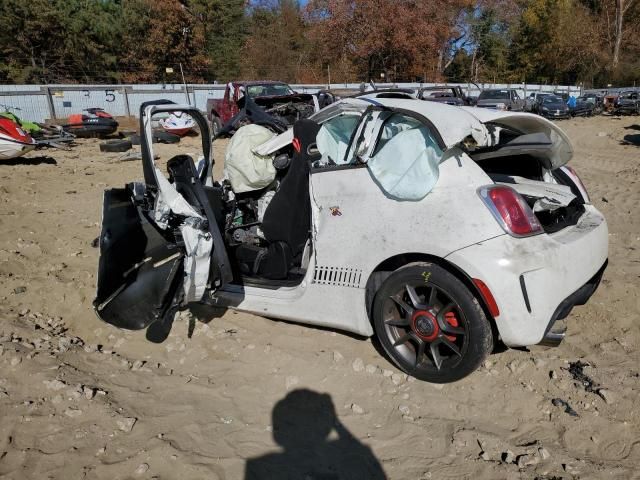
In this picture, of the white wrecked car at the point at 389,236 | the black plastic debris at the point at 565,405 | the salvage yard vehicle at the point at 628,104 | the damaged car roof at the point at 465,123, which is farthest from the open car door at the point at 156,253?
the salvage yard vehicle at the point at 628,104

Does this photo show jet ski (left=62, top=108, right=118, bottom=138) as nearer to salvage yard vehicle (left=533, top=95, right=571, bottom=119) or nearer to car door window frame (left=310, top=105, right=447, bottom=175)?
car door window frame (left=310, top=105, right=447, bottom=175)

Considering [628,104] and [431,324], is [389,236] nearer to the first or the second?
[431,324]

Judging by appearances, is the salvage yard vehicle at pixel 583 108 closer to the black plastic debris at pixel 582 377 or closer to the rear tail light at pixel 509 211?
the black plastic debris at pixel 582 377

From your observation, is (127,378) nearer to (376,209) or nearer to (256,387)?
(256,387)

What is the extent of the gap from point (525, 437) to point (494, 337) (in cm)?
59

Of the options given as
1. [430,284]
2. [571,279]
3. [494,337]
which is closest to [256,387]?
[430,284]

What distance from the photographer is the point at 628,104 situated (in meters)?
25.9

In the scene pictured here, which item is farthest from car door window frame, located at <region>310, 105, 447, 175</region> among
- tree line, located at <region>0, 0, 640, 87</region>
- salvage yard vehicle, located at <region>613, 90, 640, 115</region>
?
tree line, located at <region>0, 0, 640, 87</region>

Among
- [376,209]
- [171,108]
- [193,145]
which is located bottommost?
[193,145]

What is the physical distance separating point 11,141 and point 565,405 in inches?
441

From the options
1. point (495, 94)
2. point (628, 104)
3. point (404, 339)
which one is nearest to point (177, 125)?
point (404, 339)

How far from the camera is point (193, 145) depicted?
14773mm

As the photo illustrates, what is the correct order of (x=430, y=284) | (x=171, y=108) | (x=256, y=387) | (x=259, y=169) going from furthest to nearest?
1. (x=259, y=169)
2. (x=171, y=108)
3. (x=256, y=387)
4. (x=430, y=284)

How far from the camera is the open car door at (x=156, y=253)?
347cm
